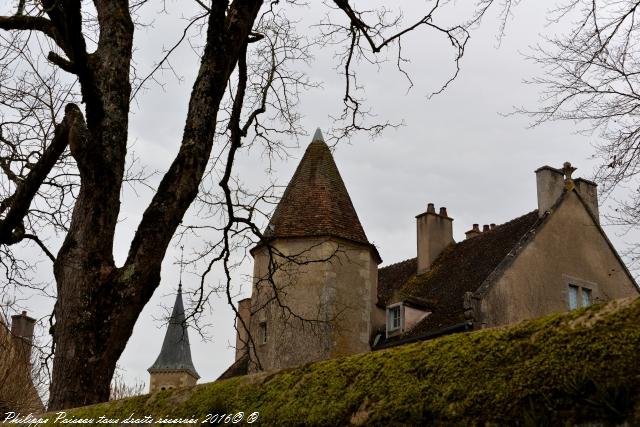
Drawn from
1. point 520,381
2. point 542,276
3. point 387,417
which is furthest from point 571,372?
point 542,276

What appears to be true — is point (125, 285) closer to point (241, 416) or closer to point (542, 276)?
point (241, 416)

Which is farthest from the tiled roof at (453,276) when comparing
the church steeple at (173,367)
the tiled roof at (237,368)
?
the church steeple at (173,367)

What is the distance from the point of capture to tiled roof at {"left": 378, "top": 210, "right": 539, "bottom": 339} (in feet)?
65.4

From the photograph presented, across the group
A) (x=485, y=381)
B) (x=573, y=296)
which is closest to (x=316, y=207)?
(x=573, y=296)

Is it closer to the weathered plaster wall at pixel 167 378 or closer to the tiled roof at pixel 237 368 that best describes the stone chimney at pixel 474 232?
the tiled roof at pixel 237 368

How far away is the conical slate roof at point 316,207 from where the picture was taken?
70.7 feet

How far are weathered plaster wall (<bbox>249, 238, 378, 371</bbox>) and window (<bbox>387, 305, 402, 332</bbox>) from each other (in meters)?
0.57

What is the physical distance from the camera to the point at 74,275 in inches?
227

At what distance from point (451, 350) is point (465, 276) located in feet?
61.1

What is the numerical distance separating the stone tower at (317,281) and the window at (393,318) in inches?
22.6

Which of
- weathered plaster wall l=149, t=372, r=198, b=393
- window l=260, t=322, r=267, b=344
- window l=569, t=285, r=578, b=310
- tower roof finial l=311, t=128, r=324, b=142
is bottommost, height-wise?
window l=260, t=322, r=267, b=344

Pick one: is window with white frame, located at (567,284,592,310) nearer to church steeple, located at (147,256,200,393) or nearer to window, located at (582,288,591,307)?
window, located at (582,288,591,307)

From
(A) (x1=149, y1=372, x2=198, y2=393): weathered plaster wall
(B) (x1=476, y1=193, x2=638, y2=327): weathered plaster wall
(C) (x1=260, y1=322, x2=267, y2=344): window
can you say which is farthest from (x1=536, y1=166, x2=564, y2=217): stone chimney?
(A) (x1=149, y1=372, x2=198, y2=393): weathered plaster wall

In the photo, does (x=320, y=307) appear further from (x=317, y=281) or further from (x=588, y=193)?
(x=588, y=193)
